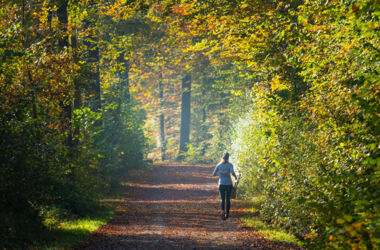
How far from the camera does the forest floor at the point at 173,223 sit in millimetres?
9781

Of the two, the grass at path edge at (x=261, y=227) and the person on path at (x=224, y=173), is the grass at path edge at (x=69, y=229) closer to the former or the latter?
the person on path at (x=224, y=173)

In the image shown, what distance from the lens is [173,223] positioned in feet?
42.4

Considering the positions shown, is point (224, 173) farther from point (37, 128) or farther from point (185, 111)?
point (185, 111)

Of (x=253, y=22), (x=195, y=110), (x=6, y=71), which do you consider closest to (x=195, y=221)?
(x=253, y=22)

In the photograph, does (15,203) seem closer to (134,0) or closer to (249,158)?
(134,0)

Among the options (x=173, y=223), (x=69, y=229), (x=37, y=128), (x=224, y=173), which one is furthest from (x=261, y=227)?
(x=37, y=128)

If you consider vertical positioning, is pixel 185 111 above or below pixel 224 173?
above

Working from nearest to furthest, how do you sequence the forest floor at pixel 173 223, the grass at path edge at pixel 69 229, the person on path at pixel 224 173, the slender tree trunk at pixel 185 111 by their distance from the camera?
1. the grass at path edge at pixel 69 229
2. the forest floor at pixel 173 223
3. the person on path at pixel 224 173
4. the slender tree trunk at pixel 185 111

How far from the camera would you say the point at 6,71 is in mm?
8180

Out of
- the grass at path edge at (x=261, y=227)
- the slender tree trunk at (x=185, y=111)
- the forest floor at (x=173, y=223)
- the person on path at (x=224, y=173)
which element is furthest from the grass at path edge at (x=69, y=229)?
the slender tree trunk at (x=185, y=111)

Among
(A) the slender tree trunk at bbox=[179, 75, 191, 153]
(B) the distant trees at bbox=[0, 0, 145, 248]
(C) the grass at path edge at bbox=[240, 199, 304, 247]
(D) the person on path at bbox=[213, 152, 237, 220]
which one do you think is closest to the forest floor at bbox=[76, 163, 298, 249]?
(C) the grass at path edge at bbox=[240, 199, 304, 247]

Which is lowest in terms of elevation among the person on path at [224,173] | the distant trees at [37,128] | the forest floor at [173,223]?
the forest floor at [173,223]

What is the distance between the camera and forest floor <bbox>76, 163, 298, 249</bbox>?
32.1ft

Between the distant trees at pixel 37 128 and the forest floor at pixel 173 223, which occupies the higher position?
the distant trees at pixel 37 128
